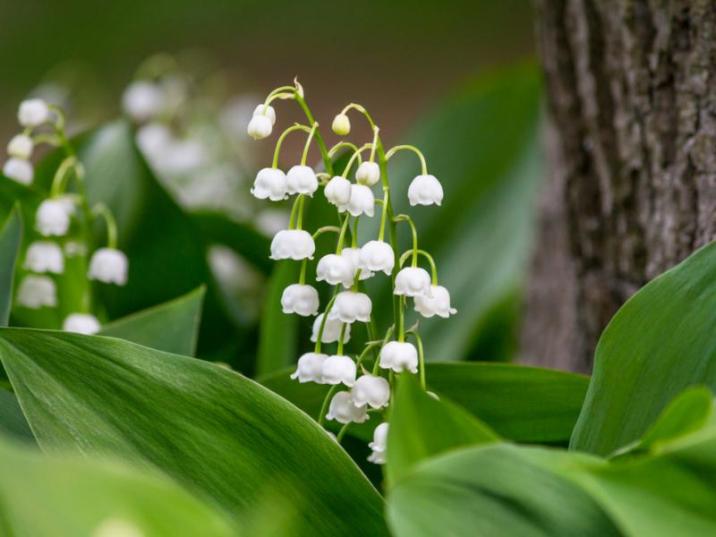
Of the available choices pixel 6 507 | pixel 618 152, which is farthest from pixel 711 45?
pixel 6 507

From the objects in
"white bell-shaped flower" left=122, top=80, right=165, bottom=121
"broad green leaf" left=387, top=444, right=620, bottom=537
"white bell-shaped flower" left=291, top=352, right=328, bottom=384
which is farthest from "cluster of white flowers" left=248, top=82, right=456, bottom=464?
"white bell-shaped flower" left=122, top=80, right=165, bottom=121

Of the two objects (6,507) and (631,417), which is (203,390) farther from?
(631,417)

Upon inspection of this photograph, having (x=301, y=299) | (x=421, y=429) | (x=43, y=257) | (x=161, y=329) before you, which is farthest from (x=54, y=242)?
(x=421, y=429)

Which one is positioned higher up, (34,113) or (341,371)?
(34,113)

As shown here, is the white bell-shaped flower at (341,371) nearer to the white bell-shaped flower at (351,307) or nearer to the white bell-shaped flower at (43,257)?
the white bell-shaped flower at (351,307)

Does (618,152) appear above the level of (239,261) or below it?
above

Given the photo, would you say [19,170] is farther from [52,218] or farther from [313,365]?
[313,365]

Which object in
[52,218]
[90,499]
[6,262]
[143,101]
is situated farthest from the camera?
[143,101]
